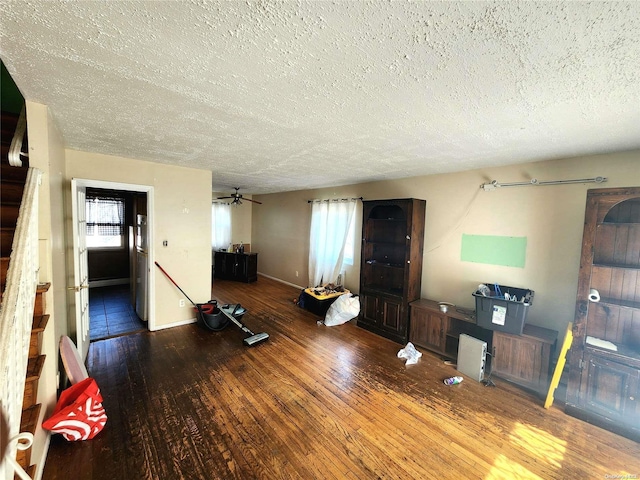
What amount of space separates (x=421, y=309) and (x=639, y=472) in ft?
6.65

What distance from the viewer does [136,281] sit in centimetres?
452

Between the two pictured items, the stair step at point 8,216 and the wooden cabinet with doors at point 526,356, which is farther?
the wooden cabinet with doors at point 526,356

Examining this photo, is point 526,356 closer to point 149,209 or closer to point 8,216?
point 8,216

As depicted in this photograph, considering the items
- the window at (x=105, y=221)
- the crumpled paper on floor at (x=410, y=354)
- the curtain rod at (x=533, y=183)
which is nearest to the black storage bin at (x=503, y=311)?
the crumpled paper on floor at (x=410, y=354)

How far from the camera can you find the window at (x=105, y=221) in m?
6.15

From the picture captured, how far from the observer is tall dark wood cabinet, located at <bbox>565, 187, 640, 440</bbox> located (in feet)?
6.98

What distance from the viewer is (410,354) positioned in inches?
127

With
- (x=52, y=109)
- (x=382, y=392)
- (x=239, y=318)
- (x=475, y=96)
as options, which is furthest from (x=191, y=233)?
(x=475, y=96)

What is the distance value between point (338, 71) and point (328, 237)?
422cm

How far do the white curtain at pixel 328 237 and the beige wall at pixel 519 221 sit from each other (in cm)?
69

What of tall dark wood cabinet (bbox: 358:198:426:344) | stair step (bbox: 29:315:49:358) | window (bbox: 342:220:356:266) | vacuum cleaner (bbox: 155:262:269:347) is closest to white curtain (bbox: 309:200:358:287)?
window (bbox: 342:220:356:266)

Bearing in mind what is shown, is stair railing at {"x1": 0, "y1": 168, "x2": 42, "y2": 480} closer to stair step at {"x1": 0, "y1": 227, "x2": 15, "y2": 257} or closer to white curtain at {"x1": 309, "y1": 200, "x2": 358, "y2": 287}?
stair step at {"x1": 0, "y1": 227, "x2": 15, "y2": 257}

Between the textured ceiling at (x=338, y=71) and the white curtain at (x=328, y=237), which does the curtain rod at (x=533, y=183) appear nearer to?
the textured ceiling at (x=338, y=71)

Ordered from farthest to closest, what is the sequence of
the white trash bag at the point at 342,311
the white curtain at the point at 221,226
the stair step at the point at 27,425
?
the white curtain at the point at 221,226
the white trash bag at the point at 342,311
the stair step at the point at 27,425
